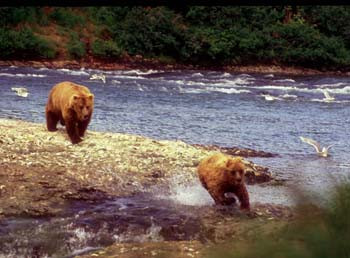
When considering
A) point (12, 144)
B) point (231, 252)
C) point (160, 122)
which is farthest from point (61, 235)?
point (160, 122)

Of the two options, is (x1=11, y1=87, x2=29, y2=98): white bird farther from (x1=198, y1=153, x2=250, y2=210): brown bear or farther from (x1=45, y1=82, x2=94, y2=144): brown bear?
(x1=198, y1=153, x2=250, y2=210): brown bear

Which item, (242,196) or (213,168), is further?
(213,168)

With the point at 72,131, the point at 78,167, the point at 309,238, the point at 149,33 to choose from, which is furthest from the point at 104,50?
the point at 309,238

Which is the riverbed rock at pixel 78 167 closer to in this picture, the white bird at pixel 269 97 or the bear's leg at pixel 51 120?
the bear's leg at pixel 51 120

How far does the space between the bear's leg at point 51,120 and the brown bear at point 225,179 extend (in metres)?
2.93

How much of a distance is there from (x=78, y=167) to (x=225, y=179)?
5.46ft

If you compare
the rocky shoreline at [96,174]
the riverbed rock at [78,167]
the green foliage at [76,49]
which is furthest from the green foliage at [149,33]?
the riverbed rock at [78,167]

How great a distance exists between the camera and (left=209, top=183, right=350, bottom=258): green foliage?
2.58 metres

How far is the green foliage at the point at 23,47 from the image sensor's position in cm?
2625

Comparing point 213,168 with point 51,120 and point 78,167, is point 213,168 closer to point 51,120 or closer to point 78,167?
point 78,167

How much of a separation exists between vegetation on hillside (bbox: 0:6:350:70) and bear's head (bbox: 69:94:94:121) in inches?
674

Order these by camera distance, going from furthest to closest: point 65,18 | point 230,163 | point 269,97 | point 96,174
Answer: point 65,18, point 269,97, point 96,174, point 230,163

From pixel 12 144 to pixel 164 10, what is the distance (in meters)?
22.2

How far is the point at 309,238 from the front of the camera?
2625 mm
